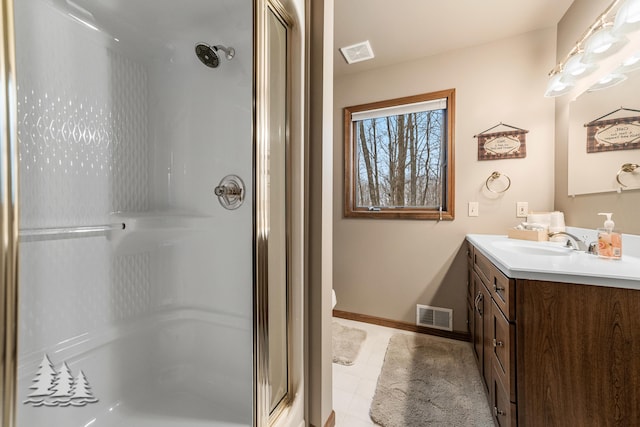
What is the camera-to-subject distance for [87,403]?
996mm

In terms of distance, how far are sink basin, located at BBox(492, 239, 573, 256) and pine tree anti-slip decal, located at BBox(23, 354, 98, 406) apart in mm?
2071

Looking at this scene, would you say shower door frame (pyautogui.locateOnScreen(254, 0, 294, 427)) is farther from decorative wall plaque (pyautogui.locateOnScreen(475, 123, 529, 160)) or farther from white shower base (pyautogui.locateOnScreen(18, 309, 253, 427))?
decorative wall plaque (pyautogui.locateOnScreen(475, 123, 529, 160))

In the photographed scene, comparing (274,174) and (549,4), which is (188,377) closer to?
(274,174)

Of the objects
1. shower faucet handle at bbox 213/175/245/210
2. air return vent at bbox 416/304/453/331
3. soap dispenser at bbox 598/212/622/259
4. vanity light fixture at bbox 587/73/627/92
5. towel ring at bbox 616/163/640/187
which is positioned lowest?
air return vent at bbox 416/304/453/331

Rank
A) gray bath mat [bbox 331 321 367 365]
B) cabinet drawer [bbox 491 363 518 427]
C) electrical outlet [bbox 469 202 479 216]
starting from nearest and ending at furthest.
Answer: cabinet drawer [bbox 491 363 518 427] → gray bath mat [bbox 331 321 367 365] → electrical outlet [bbox 469 202 479 216]

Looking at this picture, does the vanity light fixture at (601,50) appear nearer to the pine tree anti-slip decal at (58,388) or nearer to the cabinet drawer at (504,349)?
the cabinet drawer at (504,349)

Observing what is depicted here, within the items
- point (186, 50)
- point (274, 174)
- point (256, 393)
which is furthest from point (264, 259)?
point (186, 50)

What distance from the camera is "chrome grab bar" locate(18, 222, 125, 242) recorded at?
35.5 inches

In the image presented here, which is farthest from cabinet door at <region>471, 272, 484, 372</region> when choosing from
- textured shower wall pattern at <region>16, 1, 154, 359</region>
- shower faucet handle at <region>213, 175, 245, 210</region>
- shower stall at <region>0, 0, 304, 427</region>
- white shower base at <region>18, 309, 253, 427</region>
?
textured shower wall pattern at <region>16, 1, 154, 359</region>

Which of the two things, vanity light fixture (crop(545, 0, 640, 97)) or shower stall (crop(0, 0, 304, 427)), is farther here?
vanity light fixture (crop(545, 0, 640, 97))

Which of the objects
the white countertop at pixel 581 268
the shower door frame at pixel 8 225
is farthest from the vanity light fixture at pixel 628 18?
the shower door frame at pixel 8 225

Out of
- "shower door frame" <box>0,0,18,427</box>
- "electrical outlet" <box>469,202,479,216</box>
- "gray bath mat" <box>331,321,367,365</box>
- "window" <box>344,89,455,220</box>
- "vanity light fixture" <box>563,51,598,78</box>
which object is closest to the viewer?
"shower door frame" <box>0,0,18,427</box>

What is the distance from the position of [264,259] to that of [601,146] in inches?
74.9

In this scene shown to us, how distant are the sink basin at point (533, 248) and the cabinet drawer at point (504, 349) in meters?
0.48
